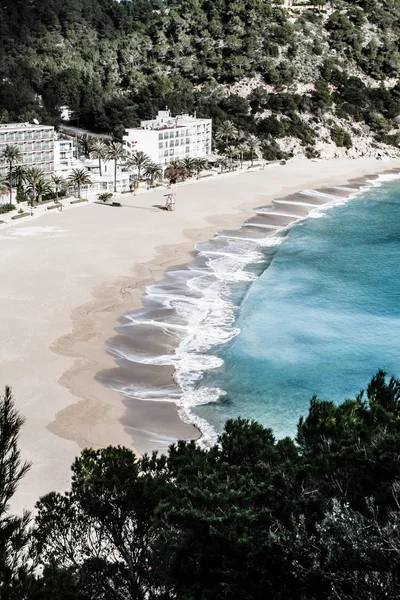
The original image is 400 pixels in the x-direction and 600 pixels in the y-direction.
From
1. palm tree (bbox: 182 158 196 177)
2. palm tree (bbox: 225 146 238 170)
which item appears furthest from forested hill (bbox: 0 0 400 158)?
palm tree (bbox: 182 158 196 177)

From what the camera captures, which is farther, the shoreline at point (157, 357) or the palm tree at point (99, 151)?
the palm tree at point (99, 151)

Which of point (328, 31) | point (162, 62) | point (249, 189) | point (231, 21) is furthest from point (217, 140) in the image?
point (328, 31)

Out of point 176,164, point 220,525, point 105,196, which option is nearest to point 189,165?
point 176,164

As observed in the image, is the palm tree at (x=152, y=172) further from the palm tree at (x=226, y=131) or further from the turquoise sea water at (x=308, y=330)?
the turquoise sea water at (x=308, y=330)

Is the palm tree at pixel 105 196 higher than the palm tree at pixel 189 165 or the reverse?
the reverse

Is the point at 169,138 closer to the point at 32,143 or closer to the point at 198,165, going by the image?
the point at 198,165

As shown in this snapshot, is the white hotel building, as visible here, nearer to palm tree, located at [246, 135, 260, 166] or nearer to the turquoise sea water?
palm tree, located at [246, 135, 260, 166]

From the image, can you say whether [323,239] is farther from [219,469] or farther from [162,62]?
[162,62]

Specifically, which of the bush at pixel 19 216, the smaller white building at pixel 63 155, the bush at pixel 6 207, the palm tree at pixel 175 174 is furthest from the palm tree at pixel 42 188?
the palm tree at pixel 175 174
